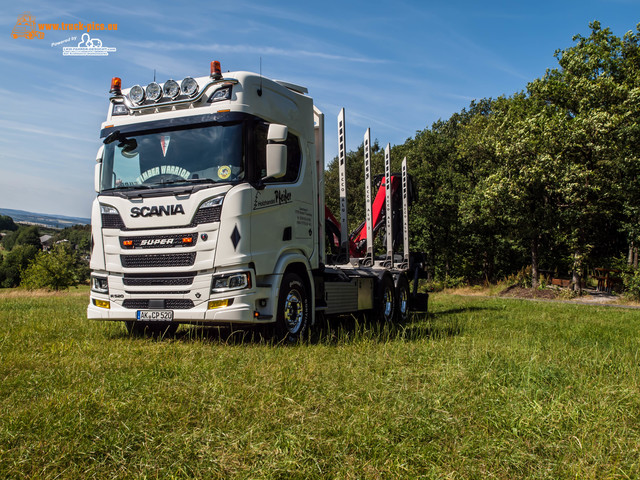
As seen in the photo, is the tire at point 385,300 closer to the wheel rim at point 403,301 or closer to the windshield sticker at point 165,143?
the wheel rim at point 403,301

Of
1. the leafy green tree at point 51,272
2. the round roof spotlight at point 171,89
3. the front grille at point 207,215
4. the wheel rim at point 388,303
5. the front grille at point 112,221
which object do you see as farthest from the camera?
the leafy green tree at point 51,272

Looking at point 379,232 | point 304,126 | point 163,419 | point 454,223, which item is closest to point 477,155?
point 454,223

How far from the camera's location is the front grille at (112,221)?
305 inches

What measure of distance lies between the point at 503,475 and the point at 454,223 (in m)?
37.2

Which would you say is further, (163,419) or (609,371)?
(609,371)

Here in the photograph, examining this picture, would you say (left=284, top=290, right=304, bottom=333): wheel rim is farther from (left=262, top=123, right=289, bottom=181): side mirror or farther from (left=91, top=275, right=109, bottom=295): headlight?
(left=91, top=275, right=109, bottom=295): headlight

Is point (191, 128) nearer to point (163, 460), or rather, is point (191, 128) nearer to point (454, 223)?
point (163, 460)

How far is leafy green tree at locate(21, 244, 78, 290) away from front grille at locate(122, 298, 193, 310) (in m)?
50.3

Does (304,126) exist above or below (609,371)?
above

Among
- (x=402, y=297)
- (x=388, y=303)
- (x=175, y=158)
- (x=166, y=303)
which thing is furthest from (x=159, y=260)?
(x=402, y=297)

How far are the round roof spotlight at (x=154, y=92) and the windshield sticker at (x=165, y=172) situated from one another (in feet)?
3.61

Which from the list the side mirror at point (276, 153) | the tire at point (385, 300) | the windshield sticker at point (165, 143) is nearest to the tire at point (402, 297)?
the tire at point (385, 300)

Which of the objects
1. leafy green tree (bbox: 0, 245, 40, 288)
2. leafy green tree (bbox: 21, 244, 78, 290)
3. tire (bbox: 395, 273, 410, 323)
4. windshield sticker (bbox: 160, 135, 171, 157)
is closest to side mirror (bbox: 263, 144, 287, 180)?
windshield sticker (bbox: 160, 135, 171, 157)

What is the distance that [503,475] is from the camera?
3.03 m
